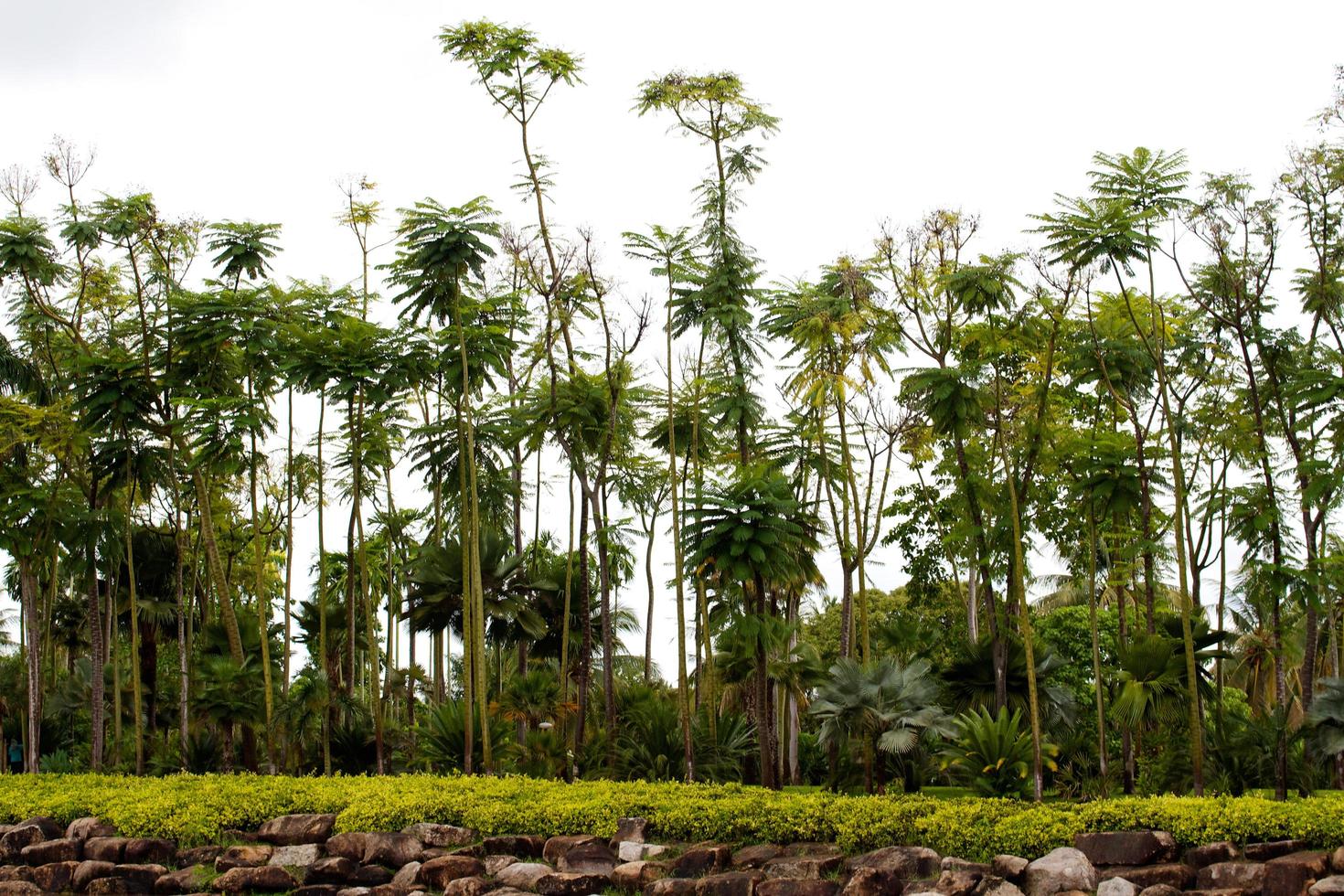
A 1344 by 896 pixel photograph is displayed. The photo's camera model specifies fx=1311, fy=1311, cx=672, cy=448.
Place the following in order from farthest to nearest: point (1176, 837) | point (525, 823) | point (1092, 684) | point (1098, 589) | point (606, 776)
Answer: point (1098, 589) → point (1092, 684) → point (606, 776) → point (525, 823) → point (1176, 837)

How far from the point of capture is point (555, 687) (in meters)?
22.5

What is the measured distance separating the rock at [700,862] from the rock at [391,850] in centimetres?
319

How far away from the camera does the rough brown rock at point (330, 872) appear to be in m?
Answer: 14.1

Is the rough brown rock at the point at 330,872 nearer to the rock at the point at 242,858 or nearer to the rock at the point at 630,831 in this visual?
the rock at the point at 242,858

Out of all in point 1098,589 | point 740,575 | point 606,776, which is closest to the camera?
point 740,575

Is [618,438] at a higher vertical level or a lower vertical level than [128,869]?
higher

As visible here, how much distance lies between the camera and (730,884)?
40.3 ft

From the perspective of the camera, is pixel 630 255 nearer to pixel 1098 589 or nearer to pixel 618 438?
pixel 618 438

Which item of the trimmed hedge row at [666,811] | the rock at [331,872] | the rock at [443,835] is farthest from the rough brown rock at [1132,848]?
the rock at [331,872]

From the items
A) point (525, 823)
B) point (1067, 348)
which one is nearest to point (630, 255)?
point (1067, 348)

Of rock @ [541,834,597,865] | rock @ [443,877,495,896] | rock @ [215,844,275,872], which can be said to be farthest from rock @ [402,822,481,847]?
rock @ [215,844,275,872]

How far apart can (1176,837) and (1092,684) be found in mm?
12763

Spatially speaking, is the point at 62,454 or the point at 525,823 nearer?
the point at 525,823

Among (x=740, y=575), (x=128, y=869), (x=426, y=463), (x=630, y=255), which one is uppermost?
(x=630, y=255)
